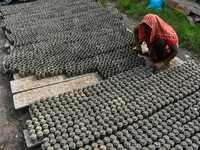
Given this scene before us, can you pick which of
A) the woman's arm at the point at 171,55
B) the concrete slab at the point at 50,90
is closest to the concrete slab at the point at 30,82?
the concrete slab at the point at 50,90

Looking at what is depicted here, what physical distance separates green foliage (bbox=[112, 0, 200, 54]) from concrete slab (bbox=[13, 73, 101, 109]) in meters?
3.57

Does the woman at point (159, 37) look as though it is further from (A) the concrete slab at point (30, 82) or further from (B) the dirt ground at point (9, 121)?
(B) the dirt ground at point (9, 121)

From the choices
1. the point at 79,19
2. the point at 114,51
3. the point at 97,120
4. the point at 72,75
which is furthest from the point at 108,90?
the point at 79,19

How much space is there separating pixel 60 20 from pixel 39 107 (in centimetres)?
385

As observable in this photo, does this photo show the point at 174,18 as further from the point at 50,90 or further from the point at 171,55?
the point at 50,90

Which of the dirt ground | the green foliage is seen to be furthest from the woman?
the dirt ground

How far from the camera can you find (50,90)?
3750 millimetres

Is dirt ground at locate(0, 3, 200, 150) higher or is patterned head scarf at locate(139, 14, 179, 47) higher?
patterned head scarf at locate(139, 14, 179, 47)

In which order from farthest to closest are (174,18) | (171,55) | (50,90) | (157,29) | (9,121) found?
(174,18)
(171,55)
(157,29)
(50,90)
(9,121)

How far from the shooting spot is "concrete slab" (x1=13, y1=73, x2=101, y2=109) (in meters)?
3.51

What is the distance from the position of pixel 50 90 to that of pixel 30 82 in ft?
1.68

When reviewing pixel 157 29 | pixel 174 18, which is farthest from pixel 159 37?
pixel 174 18

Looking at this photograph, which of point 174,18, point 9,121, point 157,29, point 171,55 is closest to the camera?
point 9,121

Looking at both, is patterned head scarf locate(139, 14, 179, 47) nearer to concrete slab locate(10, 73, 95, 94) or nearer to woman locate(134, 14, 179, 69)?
woman locate(134, 14, 179, 69)
